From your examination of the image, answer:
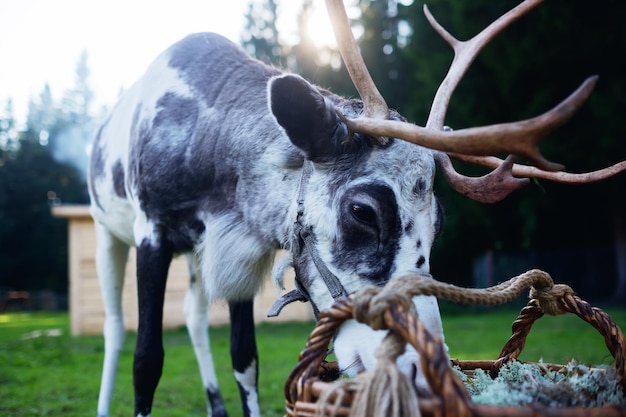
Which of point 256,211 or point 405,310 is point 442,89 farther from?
point 405,310

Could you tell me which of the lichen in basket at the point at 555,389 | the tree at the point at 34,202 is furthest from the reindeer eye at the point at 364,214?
the tree at the point at 34,202

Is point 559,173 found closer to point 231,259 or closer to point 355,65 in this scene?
point 355,65

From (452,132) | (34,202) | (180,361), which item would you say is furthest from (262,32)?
(452,132)

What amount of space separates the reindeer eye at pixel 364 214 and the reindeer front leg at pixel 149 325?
3.97 feet

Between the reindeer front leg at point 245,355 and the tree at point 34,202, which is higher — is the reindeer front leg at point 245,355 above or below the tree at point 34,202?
above

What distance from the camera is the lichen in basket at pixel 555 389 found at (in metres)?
1.47

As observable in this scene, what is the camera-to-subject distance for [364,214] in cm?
215

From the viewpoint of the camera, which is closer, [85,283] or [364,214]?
[364,214]

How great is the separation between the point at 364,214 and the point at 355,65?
0.61m

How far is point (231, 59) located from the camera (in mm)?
3236

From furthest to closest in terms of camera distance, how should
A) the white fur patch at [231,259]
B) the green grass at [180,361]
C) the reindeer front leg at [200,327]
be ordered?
the green grass at [180,361], the reindeer front leg at [200,327], the white fur patch at [231,259]

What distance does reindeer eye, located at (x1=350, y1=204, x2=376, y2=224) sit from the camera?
84.2 inches

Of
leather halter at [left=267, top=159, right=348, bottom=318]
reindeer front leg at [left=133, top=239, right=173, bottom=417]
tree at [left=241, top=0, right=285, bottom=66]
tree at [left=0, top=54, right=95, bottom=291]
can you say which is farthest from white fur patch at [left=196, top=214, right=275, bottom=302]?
tree at [left=0, top=54, right=95, bottom=291]

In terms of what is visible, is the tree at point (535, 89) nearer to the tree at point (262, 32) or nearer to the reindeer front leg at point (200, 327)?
the reindeer front leg at point (200, 327)
